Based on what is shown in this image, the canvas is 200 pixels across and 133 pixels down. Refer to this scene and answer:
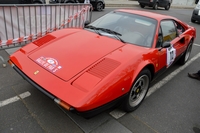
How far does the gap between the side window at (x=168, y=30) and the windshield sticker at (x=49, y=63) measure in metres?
2.04

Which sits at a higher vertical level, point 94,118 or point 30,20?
point 30,20

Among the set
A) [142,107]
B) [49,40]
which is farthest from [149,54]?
[49,40]

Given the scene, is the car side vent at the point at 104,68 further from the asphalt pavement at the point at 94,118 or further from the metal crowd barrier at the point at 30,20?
the metal crowd barrier at the point at 30,20

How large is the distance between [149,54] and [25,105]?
2.01m

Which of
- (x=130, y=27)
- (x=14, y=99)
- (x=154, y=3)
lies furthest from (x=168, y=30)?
(x=154, y=3)

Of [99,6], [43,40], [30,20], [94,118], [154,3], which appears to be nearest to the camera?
[94,118]

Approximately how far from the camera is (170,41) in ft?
11.5

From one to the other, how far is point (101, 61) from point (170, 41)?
1.76m

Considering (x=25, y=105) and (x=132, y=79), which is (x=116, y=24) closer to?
(x=132, y=79)

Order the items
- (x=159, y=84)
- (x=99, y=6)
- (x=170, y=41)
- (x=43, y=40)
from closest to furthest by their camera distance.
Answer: (x=43, y=40)
(x=170, y=41)
(x=159, y=84)
(x=99, y=6)

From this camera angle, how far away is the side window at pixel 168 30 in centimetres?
338

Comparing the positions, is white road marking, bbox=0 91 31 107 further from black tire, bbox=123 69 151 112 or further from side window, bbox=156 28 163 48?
side window, bbox=156 28 163 48

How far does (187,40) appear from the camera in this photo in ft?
14.1

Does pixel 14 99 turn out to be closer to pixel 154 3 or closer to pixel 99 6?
pixel 99 6
